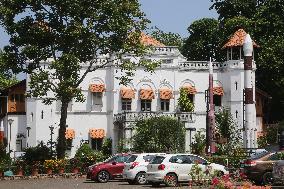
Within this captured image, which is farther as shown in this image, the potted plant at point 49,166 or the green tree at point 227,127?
the green tree at point 227,127

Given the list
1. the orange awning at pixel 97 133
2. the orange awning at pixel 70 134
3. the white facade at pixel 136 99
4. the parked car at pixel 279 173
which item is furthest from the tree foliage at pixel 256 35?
the parked car at pixel 279 173

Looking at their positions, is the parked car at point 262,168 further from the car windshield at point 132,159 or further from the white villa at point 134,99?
the white villa at point 134,99

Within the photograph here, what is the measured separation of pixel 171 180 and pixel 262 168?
13.7ft

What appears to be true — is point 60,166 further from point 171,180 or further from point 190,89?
point 190,89

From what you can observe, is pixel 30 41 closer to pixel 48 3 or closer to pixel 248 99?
pixel 48 3

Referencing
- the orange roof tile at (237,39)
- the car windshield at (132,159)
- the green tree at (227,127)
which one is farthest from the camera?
the orange roof tile at (237,39)

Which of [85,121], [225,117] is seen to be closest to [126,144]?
[85,121]

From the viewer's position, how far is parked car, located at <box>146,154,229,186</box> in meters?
27.8

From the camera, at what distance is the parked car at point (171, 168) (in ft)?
91.2

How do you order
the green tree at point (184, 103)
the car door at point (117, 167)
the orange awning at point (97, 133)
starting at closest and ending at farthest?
the car door at point (117, 167), the green tree at point (184, 103), the orange awning at point (97, 133)

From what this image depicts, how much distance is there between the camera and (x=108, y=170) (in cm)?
3338

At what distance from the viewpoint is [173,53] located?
60.2m

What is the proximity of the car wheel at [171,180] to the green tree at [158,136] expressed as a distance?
22.1 meters

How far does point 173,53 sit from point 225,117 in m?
8.23
